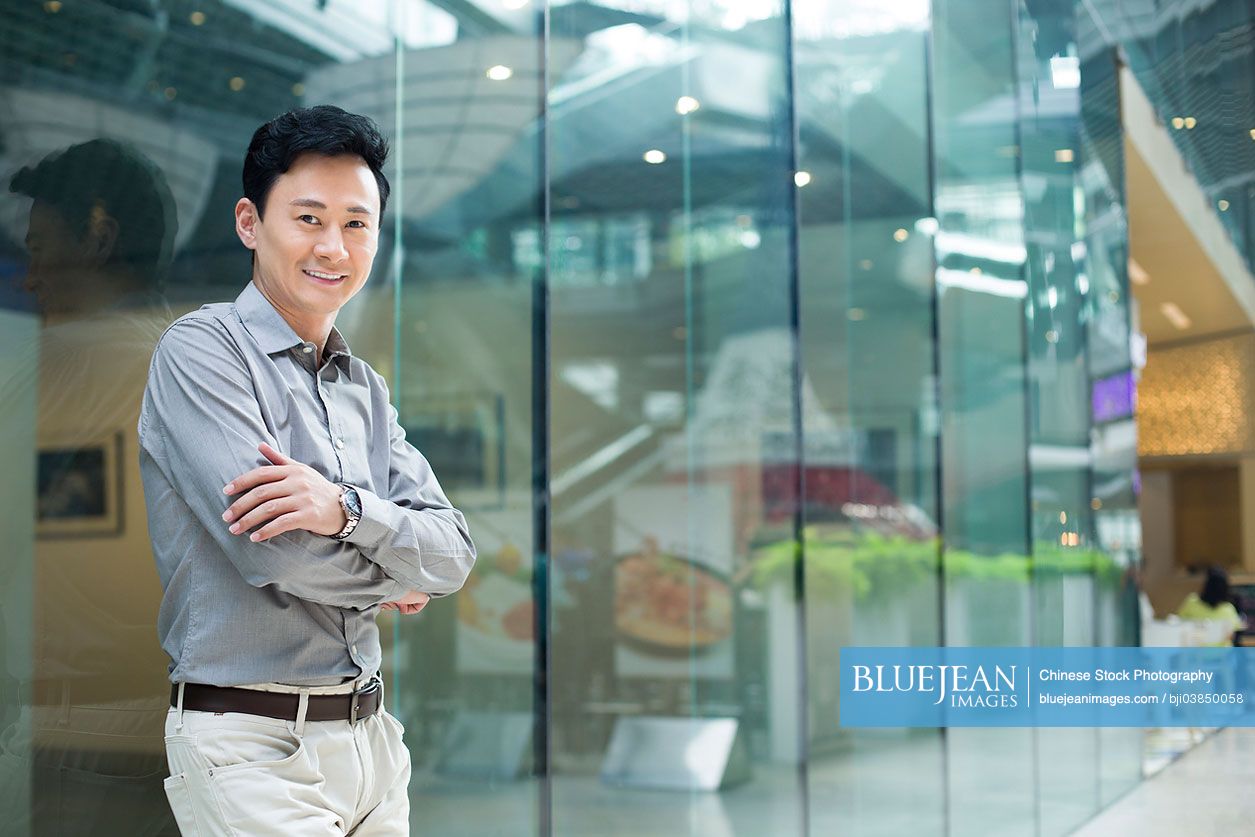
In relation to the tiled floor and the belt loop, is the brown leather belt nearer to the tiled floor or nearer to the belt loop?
the belt loop

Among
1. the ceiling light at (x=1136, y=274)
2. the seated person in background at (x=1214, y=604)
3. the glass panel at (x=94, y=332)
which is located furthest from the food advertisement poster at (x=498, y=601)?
the ceiling light at (x=1136, y=274)

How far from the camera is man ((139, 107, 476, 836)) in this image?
1637mm

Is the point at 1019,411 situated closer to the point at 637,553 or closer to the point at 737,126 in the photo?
the point at 737,126

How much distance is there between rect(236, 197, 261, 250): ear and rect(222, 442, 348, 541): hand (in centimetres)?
39

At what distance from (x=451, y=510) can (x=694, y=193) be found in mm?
2628

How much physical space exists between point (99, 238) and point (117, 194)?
85 millimetres

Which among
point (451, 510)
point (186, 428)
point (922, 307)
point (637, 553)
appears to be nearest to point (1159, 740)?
point (922, 307)

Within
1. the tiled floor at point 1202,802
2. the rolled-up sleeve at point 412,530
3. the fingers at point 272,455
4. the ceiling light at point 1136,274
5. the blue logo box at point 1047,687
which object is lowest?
the tiled floor at point 1202,802

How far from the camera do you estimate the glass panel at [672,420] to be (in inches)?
148

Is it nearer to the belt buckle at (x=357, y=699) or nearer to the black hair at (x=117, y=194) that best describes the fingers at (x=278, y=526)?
the belt buckle at (x=357, y=699)

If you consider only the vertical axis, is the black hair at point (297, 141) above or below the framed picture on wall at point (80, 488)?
above

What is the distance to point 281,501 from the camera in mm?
1572

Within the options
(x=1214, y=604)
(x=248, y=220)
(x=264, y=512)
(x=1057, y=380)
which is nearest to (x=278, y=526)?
(x=264, y=512)

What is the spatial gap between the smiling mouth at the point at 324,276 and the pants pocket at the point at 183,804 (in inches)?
27.1
